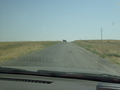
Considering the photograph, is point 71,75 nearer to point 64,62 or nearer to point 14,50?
point 64,62

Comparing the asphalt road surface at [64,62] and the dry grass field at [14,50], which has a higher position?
the asphalt road surface at [64,62]

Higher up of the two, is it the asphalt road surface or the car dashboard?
the car dashboard

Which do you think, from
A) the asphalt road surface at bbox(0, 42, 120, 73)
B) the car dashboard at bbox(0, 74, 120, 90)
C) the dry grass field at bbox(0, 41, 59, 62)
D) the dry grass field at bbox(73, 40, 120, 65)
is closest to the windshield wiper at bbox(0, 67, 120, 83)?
the car dashboard at bbox(0, 74, 120, 90)

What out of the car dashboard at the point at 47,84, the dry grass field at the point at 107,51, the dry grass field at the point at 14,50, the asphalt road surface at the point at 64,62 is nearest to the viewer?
the car dashboard at the point at 47,84

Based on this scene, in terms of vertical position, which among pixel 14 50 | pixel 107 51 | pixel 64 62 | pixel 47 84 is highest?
pixel 47 84

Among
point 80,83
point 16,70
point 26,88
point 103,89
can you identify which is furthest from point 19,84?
point 103,89

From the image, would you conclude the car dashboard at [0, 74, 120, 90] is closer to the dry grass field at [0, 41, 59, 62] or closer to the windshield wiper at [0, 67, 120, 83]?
the windshield wiper at [0, 67, 120, 83]

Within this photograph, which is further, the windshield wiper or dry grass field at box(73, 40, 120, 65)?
dry grass field at box(73, 40, 120, 65)

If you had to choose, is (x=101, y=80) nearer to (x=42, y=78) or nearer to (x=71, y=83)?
(x=71, y=83)

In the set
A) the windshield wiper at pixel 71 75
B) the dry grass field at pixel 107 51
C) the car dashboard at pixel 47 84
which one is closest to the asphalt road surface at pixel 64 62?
the dry grass field at pixel 107 51

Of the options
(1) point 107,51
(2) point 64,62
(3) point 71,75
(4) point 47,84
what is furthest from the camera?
(1) point 107,51

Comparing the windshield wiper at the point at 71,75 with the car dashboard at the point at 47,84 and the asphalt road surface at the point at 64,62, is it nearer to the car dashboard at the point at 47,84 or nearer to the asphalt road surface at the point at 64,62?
the car dashboard at the point at 47,84

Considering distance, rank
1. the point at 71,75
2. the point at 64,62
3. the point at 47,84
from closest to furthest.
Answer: the point at 47,84 → the point at 71,75 → the point at 64,62

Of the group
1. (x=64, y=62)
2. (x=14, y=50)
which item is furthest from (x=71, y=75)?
(x=14, y=50)
